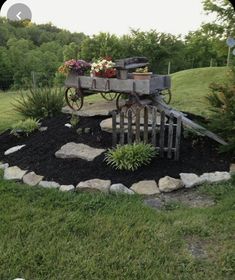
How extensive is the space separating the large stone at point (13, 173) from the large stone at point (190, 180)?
2.27m

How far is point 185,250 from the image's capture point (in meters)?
3.58

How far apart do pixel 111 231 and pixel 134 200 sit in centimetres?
80

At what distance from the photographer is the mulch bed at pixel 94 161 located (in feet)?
17.2

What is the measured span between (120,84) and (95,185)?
2.54 m

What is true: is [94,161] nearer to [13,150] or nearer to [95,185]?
[95,185]

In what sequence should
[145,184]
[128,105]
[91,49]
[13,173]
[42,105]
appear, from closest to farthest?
[145,184]
[13,173]
[128,105]
[42,105]
[91,49]

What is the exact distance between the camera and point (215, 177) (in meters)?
5.12

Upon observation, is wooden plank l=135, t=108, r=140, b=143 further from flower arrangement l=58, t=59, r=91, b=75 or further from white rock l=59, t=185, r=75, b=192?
flower arrangement l=58, t=59, r=91, b=75

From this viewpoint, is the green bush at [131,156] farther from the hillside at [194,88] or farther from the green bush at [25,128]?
the hillside at [194,88]

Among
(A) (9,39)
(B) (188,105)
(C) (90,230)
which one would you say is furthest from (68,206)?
(A) (9,39)

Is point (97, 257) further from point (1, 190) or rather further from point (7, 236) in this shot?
point (1, 190)

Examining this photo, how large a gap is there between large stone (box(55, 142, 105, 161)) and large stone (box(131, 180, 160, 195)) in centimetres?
100

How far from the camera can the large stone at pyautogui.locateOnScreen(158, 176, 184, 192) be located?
492cm

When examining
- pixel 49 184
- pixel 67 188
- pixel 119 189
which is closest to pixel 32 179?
pixel 49 184
